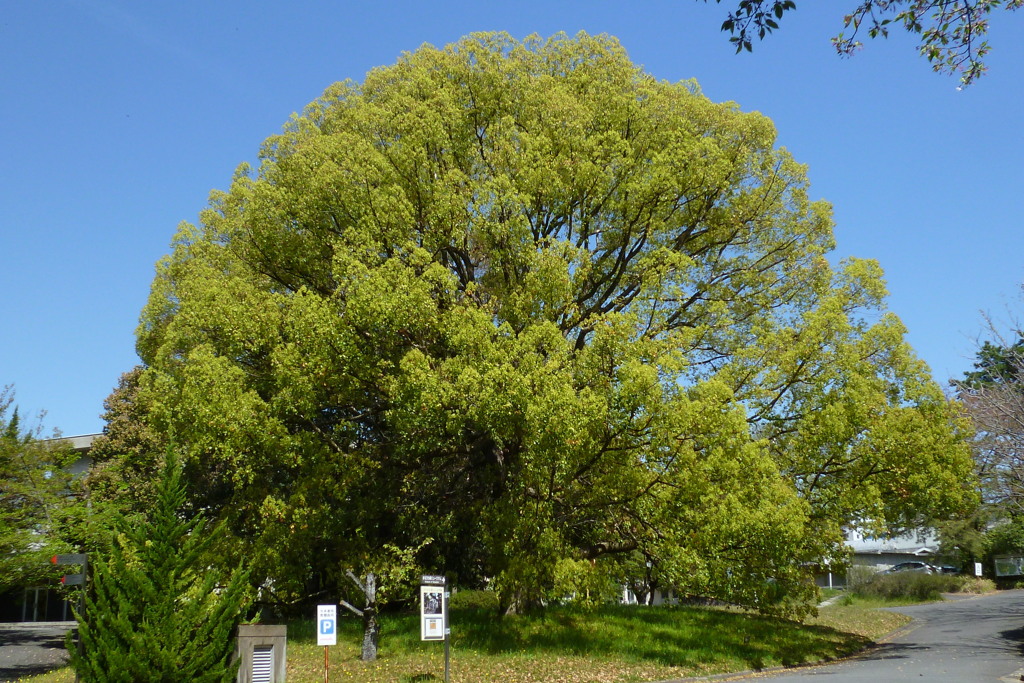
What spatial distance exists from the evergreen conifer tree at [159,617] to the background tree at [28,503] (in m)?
9.82

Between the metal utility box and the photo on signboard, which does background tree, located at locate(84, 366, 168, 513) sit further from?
the photo on signboard

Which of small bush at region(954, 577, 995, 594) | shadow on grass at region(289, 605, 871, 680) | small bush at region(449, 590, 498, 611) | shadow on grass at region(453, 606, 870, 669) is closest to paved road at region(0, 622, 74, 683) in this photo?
shadow on grass at region(289, 605, 871, 680)

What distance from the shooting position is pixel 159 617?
10961 mm

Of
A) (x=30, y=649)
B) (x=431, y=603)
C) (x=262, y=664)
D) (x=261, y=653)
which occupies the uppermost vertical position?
(x=431, y=603)

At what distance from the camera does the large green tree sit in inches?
612

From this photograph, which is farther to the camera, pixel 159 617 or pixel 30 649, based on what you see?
pixel 30 649

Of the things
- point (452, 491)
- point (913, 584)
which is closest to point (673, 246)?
point (452, 491)

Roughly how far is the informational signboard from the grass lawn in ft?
6.43

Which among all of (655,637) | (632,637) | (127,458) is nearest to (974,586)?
(655,637)

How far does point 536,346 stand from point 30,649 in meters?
19.7

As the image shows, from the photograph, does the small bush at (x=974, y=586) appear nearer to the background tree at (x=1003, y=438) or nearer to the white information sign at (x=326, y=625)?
the background tree at (x=1003, y=438)

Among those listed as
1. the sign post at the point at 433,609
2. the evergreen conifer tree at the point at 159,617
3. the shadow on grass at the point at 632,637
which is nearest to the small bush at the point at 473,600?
the shadow on grass at the point at 632,637

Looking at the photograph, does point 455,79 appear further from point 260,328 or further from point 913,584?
point 913,584

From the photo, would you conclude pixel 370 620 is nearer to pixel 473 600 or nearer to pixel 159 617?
pixel 159 617
